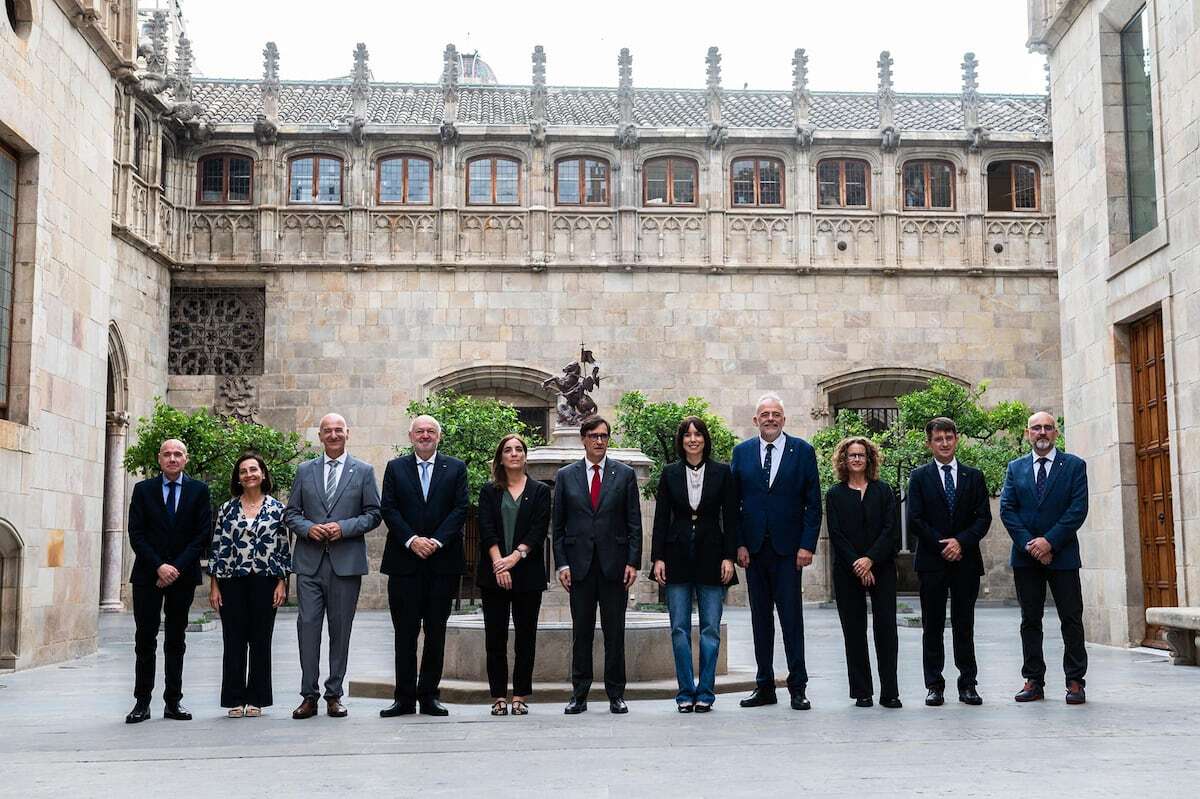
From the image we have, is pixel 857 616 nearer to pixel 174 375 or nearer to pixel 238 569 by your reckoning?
pixel 238 569

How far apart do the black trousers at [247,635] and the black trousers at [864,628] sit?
3.60 meters

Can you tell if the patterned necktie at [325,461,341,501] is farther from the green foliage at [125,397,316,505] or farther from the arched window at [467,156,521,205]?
the arched window at [467,156,521,205]

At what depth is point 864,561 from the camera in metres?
8.36

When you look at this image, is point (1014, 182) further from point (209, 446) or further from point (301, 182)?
point (209, 446)

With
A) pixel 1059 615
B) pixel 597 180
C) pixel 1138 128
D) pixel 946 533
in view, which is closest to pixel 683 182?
pixel 597 180

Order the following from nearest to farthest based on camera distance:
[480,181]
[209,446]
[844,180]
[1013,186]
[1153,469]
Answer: [1153,469]
[209,446]
[480,181]
[844,180]
[1013,186]

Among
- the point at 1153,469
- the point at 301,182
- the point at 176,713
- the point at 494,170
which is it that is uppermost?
the point at 494,170

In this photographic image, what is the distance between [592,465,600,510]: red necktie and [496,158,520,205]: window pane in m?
20.2

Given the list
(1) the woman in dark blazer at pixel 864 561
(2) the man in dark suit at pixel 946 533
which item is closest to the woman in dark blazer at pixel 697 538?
(1) the woman in dark blazer at pixel 864 561

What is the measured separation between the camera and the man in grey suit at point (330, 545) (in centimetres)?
822

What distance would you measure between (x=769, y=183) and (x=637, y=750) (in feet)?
75.8

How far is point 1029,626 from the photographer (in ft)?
28.3

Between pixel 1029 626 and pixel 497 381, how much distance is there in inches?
782

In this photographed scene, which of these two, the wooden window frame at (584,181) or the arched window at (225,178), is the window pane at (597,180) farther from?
the arched window at (225,178)
